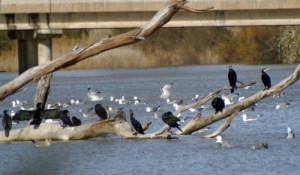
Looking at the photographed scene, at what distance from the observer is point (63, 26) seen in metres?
51.4

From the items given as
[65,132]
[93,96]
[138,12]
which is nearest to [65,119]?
[65,132]

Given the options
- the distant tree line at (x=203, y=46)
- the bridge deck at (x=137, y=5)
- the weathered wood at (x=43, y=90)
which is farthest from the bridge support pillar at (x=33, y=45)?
the weathered wood at (x=43, y=90)

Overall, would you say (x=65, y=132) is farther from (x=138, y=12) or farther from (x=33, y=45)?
(x=33, y=45)

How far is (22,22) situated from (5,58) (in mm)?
13116

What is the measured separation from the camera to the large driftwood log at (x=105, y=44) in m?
12.0

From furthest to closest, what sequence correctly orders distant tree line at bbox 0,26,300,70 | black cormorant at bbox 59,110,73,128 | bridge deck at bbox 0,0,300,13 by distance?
distant tree line at bbox 0,26,300,70 < bridge deck at bbox 0,0,300,13 < black cormorant at bbox 59,110,73,128

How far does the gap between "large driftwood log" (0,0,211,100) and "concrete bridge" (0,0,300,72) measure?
35191 millimetres

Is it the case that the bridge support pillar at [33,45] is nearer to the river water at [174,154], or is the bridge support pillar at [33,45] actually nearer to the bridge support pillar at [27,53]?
the bridge support pillar at [27,53]

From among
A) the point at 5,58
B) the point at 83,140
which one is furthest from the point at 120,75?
the point at 83,140

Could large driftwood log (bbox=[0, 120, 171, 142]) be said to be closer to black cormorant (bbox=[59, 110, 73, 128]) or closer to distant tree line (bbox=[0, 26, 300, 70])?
black cormorant (bbox=[59, 110, 73, 128])

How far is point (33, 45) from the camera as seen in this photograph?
57656mm

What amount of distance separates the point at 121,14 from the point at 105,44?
1482 inches

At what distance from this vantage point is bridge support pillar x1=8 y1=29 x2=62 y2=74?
52594 millimetres

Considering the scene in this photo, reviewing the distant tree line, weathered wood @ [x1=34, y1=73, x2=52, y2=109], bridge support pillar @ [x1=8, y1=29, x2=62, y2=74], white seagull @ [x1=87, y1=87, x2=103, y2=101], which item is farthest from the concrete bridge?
weathered wood @ [x1=34, y1=73, x2=52, y2=109]
